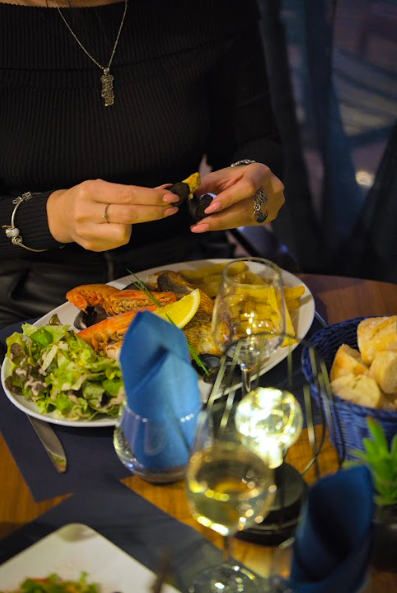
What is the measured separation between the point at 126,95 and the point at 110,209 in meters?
0.53

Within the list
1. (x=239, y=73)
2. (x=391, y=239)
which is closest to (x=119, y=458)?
(x=239, y=73)

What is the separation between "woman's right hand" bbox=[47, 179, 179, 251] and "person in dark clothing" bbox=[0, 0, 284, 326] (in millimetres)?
156

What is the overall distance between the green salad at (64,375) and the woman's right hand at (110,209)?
22cm

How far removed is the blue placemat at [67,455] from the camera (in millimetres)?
1103

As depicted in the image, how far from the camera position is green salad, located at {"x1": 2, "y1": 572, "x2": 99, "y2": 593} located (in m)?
0.88

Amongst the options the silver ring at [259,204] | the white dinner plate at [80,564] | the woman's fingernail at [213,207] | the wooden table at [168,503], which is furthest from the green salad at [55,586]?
the silver ring at [259,204]

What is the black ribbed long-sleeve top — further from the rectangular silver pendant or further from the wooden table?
the wooden table

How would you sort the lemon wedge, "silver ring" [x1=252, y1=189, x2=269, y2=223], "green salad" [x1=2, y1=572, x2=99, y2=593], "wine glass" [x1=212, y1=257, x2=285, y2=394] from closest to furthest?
1. "green salad" [x1=2, y1=572, x2=99, y2=593]
2. "wine glass" [x1=212, y1=257, x2=285, y2=394]
3. the lemon wedge
4. "silver ring" [x1=252, y1=189, x2=269, y2=223]

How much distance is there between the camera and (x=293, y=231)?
2.90 metres

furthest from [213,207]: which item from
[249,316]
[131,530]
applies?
[131,530]

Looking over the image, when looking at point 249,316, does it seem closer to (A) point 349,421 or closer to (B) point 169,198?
(A) point 349,421

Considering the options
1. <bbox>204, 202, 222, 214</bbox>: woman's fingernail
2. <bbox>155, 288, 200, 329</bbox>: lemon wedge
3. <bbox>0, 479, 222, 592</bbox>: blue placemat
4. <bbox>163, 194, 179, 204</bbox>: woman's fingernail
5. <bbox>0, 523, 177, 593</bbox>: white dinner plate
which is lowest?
<bbox>0, 479, 222, 592</bbox>: blue placemat

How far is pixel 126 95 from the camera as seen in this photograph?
1.82 metres

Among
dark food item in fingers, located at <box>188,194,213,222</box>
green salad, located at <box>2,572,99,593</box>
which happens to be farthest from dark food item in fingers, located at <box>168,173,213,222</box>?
green salad, located at <box>2,572,99,593</box>
